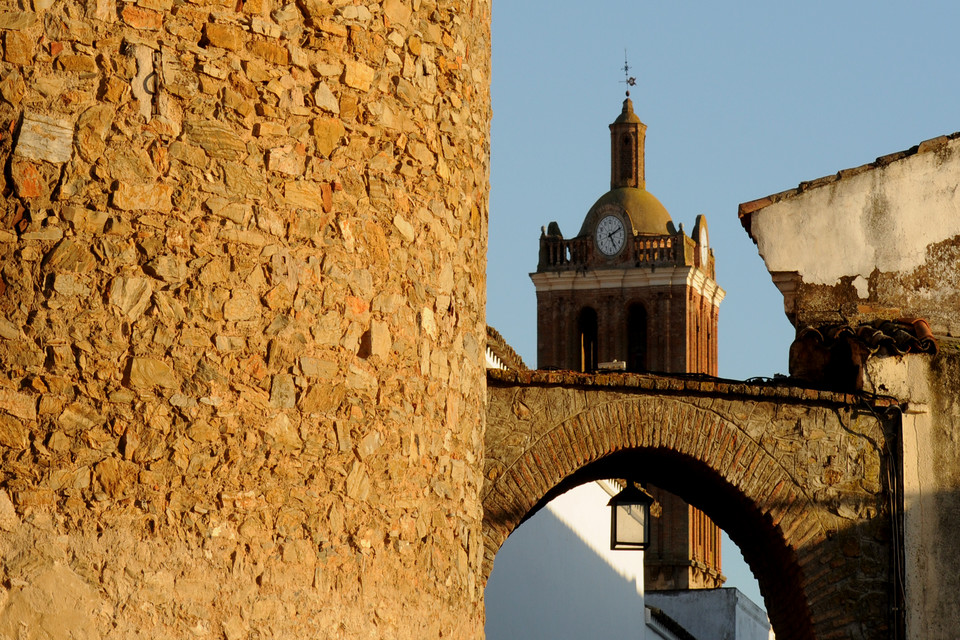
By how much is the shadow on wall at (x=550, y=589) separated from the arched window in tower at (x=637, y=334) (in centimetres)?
4150

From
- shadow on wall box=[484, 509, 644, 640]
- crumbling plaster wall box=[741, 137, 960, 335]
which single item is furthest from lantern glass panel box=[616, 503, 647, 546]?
shadow on wall box=[484, 509, 644, 640]

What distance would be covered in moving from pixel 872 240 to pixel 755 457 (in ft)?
5.91

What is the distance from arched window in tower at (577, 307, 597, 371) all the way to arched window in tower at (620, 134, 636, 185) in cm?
582

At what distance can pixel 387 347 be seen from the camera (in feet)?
16.5

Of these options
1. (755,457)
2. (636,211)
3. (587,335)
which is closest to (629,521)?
(755,457)

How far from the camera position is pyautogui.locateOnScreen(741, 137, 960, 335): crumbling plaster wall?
9.32m

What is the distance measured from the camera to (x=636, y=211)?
197ft

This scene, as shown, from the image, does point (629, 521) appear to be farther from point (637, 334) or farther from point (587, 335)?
point (637, 334)

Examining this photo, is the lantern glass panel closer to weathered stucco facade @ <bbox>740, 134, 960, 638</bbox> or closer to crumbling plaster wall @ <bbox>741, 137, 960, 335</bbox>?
weathered stucco facade @ <bbox>740, 134, 960, 638</bbox>

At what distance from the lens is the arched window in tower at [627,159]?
200 ft

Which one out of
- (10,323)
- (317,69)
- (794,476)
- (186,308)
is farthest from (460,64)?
(794,476)

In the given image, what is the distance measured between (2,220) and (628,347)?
180ft

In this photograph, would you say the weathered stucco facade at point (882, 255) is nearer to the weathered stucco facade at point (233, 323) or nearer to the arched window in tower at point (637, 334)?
the weathered stucco facade at point (233, 323)

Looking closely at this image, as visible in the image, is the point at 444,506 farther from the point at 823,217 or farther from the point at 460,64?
the point at 823,217
